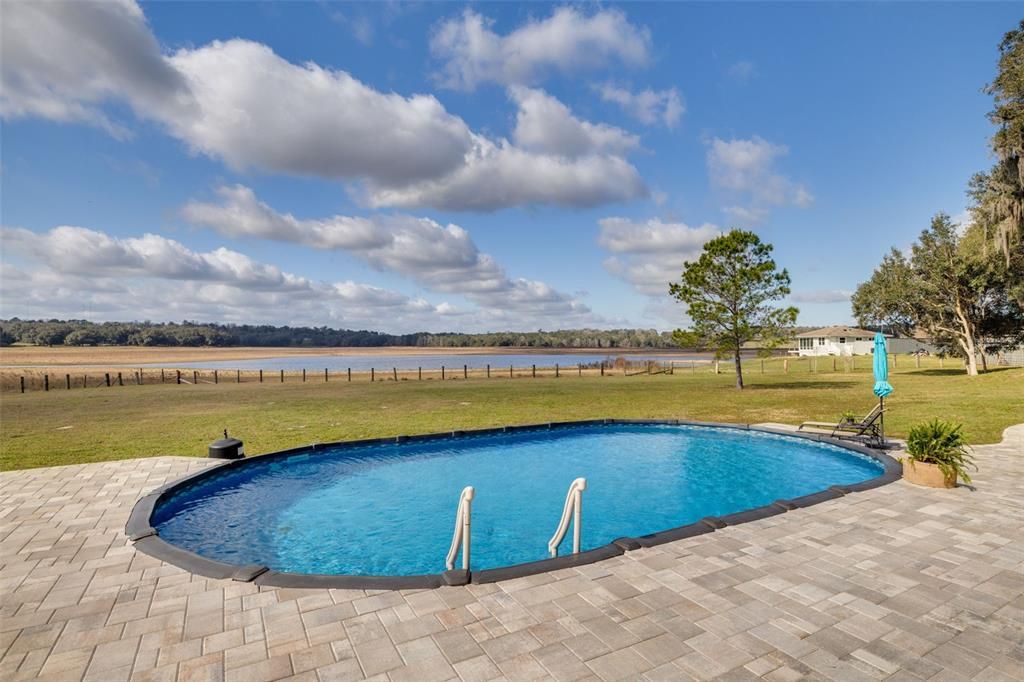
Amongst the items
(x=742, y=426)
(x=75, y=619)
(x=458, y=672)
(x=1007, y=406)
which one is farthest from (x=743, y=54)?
(x=75, y=619)

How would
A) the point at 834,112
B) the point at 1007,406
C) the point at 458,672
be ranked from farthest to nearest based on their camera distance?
the point at 834,112
the point at 1007,406
the point at 458,672

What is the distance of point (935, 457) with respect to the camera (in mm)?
8281

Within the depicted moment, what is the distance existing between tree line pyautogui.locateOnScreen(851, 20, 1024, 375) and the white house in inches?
1289

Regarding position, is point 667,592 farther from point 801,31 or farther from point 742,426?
point 801,31

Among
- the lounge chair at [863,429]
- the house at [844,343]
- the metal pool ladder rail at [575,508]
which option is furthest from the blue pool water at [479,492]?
the house at [844,343]

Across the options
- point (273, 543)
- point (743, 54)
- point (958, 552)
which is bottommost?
point (273, 543)

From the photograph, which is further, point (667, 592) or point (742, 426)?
point (742, 426)

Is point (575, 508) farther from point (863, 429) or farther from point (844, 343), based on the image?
point (844, 343)

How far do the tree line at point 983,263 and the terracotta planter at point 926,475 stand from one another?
57.8 feet

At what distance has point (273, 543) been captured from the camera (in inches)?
307

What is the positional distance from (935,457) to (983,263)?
1198 inches

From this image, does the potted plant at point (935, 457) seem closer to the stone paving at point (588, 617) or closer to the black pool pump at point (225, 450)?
the stone paving at point (588, 617)

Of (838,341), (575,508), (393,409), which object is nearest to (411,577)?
(575,508)

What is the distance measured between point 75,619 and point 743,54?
1924 cm
